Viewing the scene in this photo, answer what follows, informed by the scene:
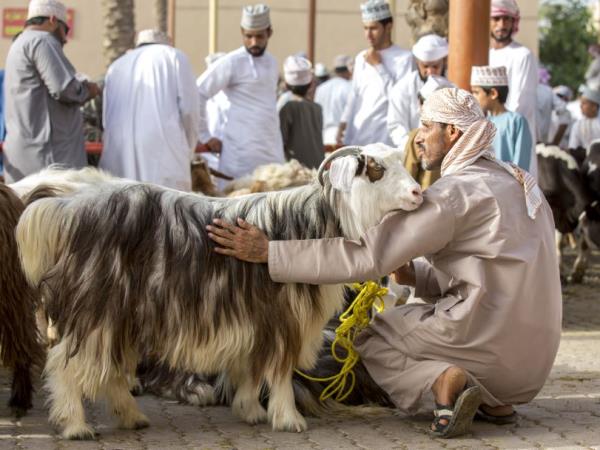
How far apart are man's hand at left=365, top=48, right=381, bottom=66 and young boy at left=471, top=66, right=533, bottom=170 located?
266 cm

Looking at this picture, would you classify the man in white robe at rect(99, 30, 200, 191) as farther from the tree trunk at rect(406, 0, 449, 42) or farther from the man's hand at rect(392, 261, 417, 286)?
the tree trunk at rect(406, 0, 449, 42)

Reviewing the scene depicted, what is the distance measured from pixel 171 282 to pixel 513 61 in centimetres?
568

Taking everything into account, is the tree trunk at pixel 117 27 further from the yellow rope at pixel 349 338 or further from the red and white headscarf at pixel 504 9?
the yellow rope at pixel 349 338

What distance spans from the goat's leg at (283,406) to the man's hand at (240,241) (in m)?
0.62

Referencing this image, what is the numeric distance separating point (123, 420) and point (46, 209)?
1.13 m

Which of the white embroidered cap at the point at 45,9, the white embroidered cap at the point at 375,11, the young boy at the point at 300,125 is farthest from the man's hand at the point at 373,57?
the white embroidered cap at the point at 45,9

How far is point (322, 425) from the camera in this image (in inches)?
245

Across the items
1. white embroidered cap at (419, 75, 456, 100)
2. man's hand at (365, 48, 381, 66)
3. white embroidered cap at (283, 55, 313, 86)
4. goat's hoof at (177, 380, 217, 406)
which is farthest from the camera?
white embroidered cap at (283, 55, 313, 86)

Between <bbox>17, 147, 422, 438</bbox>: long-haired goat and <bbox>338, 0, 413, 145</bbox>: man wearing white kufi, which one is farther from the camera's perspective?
<bbox>338, 0, 413, 145</bbox>: man wearing white kufi

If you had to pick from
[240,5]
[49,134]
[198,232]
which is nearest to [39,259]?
[198,232]

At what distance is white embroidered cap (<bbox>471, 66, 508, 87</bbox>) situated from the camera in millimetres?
8922

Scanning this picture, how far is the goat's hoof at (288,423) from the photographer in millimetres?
6023

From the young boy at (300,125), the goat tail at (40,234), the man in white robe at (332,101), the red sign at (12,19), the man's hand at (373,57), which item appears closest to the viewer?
the goat tail at (40,234)

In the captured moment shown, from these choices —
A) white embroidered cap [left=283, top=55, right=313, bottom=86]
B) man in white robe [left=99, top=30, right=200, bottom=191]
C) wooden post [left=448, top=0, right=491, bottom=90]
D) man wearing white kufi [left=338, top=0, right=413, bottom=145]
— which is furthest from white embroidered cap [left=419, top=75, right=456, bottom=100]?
white embroidered cap [left=283, top=55, right=313, bottom=86]
